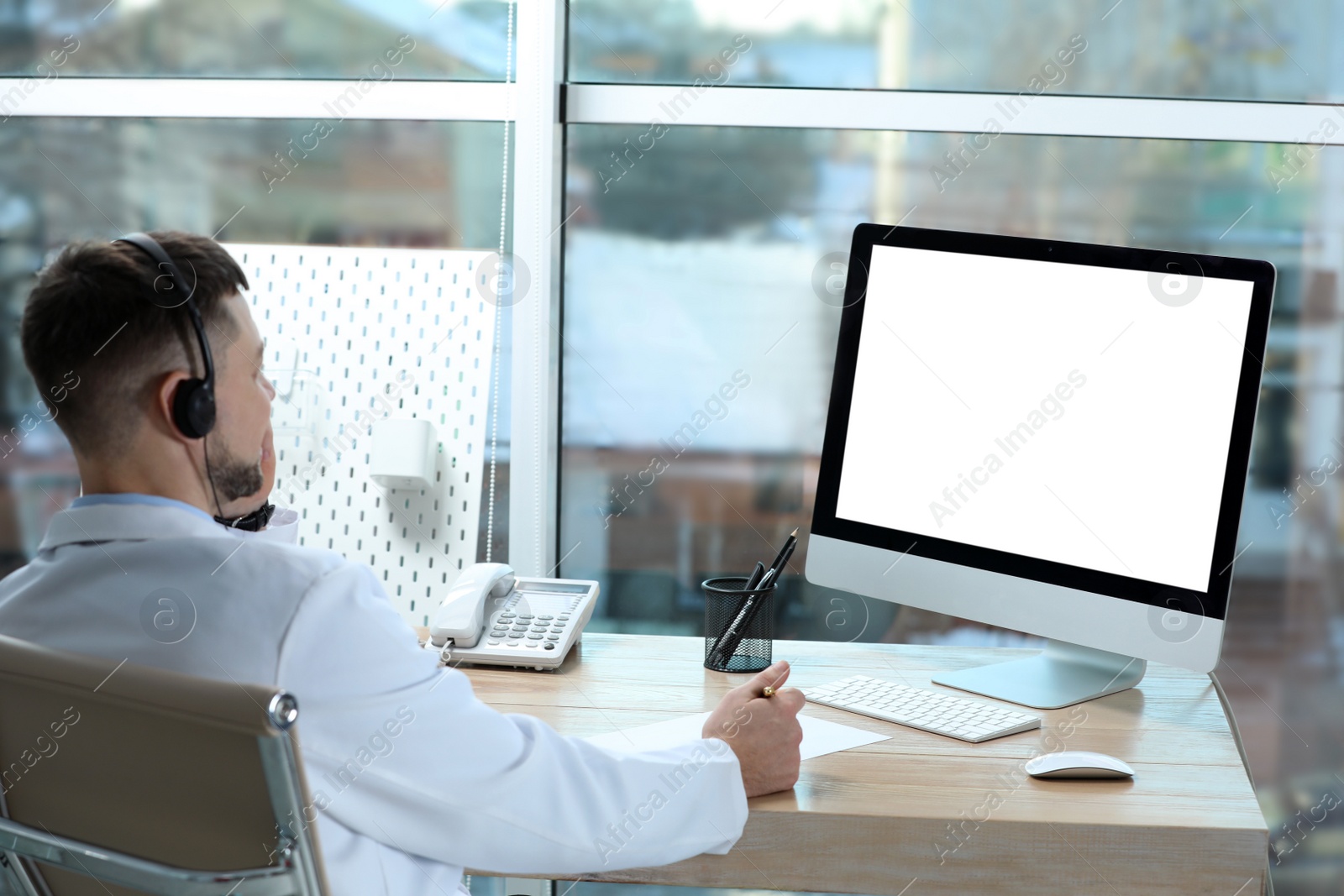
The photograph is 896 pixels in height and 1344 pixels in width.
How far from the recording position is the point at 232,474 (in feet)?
3.52

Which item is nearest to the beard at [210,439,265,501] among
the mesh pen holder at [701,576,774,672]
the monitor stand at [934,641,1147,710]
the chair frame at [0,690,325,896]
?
the chair frame at [0,690,325,896]

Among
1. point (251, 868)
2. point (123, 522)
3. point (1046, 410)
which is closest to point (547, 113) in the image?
point (1046, 410)

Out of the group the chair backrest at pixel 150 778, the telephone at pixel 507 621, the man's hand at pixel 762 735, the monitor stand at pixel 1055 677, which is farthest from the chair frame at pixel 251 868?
the monitor stand at pixel 1055 677

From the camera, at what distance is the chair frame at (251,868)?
75cm

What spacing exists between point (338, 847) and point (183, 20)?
1.80 meters

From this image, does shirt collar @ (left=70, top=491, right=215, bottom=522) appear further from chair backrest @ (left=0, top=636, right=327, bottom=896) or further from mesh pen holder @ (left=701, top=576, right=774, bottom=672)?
mesh pen holder @ (left=701, top=576, right=774, bottom=672)

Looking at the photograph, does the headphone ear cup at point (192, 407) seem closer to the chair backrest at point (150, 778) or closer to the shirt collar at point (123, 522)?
the shirt collar at point (123, 522)

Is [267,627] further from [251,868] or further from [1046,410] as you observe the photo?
[1046,410]

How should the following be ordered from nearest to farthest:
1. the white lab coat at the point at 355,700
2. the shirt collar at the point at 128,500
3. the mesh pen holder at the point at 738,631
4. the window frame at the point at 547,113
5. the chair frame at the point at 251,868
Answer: the chair frame at the point at 251,868, the white lab coat at the point at 355,700, the shirt collar at the point at 128,500, the mesh pen holder at the point at 738,631, the window frame at the point at 547,113

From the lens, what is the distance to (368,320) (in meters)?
1.96

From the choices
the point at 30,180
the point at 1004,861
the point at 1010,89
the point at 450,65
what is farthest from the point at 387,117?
the point at 1004,861

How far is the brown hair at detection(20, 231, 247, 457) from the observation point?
0.99m

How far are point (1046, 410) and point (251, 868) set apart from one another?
1.07 meters

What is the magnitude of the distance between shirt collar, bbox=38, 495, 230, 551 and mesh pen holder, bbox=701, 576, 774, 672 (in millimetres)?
750
